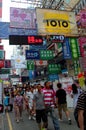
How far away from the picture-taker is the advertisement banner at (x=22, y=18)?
1955cm

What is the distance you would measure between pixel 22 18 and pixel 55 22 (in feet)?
7.48

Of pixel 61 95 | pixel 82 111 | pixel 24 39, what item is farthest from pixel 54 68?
pixel 82 111

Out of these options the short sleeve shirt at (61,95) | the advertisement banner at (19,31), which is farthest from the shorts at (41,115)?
the advertisement banner at (19,31)

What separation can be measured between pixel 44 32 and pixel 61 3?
16.3 metres

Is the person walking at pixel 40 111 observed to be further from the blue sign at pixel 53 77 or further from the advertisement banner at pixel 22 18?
the blue sign at pixel 53 77

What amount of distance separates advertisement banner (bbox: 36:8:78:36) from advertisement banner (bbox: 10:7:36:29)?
1.57 metres

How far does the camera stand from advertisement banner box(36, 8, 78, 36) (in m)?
18.7

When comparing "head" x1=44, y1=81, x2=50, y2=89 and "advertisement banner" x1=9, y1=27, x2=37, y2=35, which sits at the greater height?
"advertisement banner" x1=9, y1=27, x2=37, y2=35

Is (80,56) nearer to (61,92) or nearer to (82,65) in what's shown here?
(82,65)

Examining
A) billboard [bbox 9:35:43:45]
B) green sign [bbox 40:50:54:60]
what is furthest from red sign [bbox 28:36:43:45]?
A: green sign [bbox 40:50:54:60]

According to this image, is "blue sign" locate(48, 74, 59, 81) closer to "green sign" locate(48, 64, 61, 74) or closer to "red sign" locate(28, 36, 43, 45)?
"green sign" locate(48, 64, 61, 74)

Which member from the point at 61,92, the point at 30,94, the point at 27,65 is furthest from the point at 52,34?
the point at 27,65

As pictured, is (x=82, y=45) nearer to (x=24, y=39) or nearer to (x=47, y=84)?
(x=24, y=39)

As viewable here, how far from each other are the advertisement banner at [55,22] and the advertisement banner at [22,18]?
1574mm
